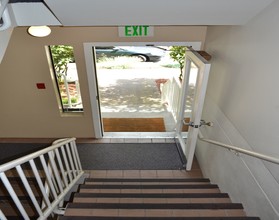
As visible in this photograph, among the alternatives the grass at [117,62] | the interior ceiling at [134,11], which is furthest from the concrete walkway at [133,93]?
the interior ceiling at [134,11]

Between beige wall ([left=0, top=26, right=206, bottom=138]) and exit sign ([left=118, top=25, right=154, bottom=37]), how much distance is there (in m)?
0.08

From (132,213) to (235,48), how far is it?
1913 mm

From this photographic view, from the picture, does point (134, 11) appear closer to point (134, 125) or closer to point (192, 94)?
point (192, 94)

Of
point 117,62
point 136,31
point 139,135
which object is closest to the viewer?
point 136,31

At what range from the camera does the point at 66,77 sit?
3.53 metres

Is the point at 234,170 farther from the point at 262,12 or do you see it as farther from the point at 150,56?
the point at 150,56

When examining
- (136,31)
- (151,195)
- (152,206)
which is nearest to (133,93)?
(136,31)

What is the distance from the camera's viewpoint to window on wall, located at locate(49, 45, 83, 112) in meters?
3.22

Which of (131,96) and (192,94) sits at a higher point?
(192,94)

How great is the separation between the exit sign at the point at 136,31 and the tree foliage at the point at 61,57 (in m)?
0.89

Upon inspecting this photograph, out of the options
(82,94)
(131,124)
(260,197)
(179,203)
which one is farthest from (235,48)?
(131,124)

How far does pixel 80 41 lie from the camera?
295 cm

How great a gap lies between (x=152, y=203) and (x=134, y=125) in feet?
8.61

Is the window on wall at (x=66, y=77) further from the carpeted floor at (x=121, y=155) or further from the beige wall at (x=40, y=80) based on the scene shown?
the carpeted floor at (x=121, y=155)
